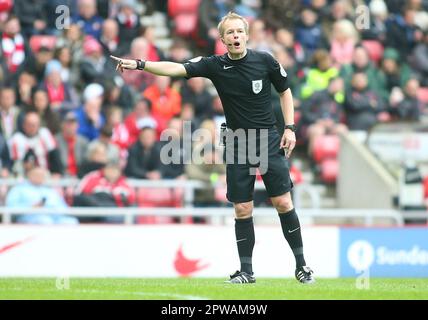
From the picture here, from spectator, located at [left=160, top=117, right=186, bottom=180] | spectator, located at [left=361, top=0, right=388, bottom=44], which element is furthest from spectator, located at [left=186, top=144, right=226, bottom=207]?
spectator, located at [left=361, top=0, right=388, bottom=44]

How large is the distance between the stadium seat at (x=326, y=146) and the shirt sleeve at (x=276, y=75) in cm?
810

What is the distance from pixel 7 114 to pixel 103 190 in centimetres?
202

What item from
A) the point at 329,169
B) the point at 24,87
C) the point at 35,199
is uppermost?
the point at 24,87

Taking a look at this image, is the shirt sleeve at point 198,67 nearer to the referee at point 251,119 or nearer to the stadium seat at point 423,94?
the referee at point 251,119

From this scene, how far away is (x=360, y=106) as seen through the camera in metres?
20.6

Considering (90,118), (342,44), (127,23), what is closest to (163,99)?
(90,118)

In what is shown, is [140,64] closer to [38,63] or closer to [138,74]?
[38,63]

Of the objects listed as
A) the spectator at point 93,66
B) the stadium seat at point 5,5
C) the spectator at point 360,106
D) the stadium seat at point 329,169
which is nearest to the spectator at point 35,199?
the spectator at point 93,66

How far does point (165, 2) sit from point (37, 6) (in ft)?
9.39

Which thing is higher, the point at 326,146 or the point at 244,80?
the point at 244,80

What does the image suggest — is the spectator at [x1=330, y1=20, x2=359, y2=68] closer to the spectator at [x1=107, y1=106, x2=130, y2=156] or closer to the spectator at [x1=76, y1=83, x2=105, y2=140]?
the spectator at [x1=107, y1=106, x2=130, y2=156]

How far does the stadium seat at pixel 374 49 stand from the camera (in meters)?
22.5

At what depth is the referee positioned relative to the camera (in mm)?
11391
